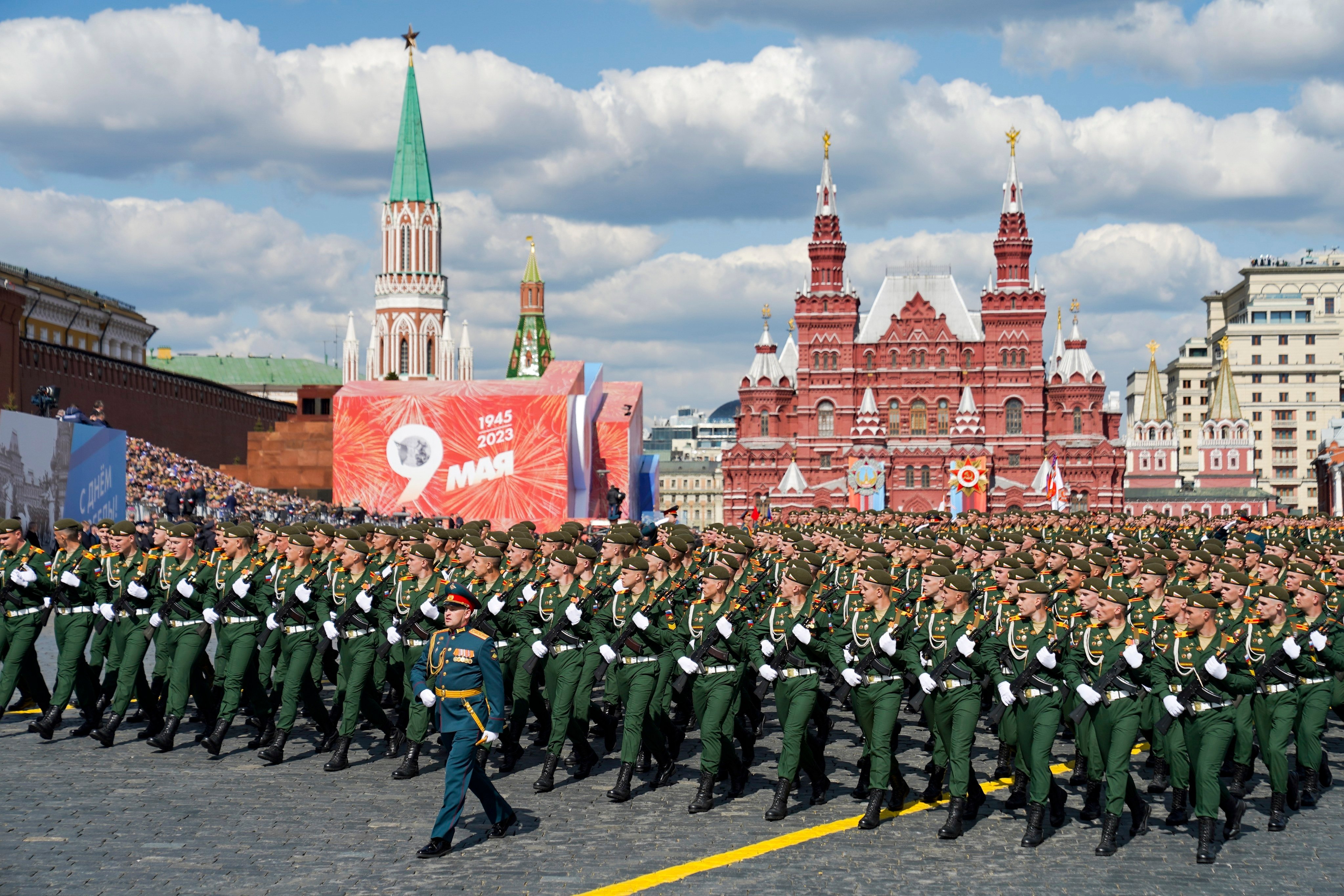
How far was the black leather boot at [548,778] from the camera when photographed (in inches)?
444

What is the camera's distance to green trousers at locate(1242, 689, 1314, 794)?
33.7 ft

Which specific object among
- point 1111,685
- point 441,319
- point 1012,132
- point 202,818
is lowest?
point 202,818

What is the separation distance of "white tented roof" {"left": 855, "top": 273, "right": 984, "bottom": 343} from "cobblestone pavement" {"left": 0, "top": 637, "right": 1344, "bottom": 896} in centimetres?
7676

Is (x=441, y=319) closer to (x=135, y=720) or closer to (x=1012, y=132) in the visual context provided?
(x=1012, y=132)

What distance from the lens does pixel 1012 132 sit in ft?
280

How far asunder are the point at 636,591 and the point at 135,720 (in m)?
5.80

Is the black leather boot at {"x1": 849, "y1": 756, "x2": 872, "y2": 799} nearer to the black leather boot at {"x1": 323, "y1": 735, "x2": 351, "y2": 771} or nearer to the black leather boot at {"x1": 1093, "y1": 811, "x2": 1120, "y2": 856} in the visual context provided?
the black leather boot at {"x1": 1093, "y1": 811, "x2": 1120, "y2": 856}

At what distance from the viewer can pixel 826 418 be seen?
85188mm

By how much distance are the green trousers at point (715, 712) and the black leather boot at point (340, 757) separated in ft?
10.6

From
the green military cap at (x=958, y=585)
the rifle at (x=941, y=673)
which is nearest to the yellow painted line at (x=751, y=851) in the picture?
the rifle at (x=941, y=673)

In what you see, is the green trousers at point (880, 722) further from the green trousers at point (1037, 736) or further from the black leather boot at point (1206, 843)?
the black leather boot at point (1206, 843)

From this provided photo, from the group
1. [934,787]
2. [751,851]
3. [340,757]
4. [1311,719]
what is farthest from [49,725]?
[1311,719]

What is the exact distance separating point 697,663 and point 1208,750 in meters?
3.92

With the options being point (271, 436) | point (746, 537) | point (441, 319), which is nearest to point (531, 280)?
point (441, 319)
